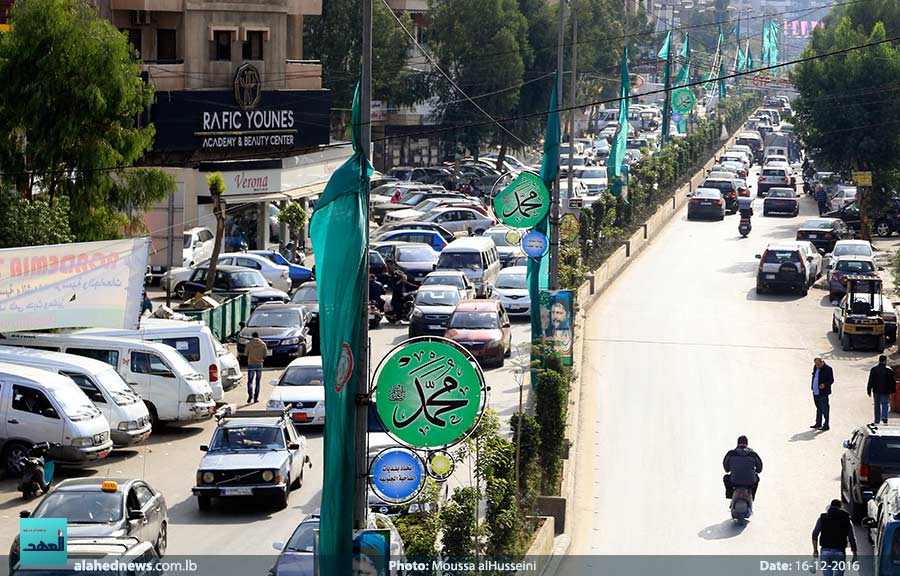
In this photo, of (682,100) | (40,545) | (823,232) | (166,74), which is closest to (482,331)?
(40,545)

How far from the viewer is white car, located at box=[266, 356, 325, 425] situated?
26.9 m

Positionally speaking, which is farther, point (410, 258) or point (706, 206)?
point (706, 206)

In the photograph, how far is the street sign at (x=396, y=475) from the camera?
14.9 m

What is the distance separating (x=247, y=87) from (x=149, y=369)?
27.3m

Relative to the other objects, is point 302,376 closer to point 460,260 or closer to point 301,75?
point 460,260

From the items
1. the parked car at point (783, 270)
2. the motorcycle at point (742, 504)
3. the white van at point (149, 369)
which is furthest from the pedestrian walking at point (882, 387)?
the parked car at point (783, 270)

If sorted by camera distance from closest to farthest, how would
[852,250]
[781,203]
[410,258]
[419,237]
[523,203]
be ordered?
[523,203] → [410,258] → [852,250] → [419,237] → [781,203]

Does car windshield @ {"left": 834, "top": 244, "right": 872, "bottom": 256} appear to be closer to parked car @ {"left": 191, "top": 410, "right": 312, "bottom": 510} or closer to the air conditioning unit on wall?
the air conditioning unit on wall

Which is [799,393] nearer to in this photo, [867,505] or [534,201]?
[534,201]

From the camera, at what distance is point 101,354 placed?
27250 mm

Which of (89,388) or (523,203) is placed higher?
(523,203)

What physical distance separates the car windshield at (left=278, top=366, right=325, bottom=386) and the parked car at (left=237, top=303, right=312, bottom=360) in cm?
573

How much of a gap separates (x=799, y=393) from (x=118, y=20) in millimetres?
32304

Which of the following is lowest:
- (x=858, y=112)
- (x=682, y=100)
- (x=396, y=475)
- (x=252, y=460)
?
A: (x=252, y=460)
